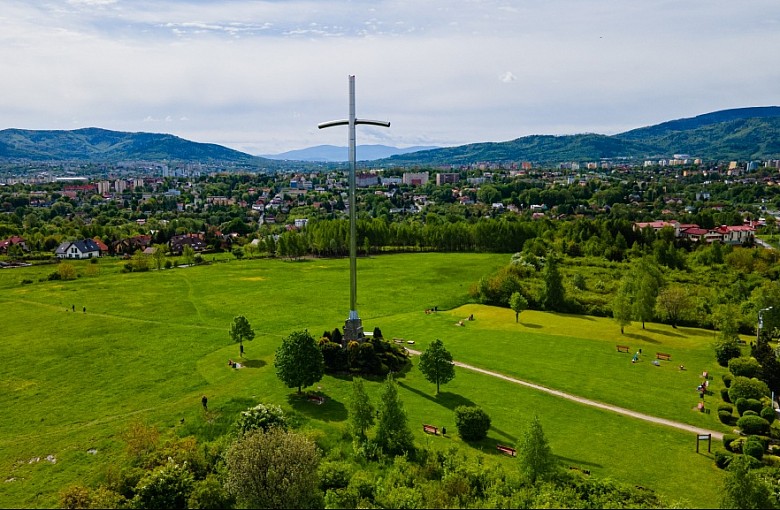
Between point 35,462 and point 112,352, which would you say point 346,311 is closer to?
point 112,352

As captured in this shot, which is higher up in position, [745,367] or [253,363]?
[745,367]

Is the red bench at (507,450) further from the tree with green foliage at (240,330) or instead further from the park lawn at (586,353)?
the tree with green foliage at (240,330)

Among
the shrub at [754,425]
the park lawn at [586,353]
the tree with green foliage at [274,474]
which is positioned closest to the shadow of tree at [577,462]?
the park lawn at [586,353]

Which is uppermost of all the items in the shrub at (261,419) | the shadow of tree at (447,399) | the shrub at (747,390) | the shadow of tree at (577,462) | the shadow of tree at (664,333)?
the shrub at (261,419)

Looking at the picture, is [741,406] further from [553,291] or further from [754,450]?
[553,291]

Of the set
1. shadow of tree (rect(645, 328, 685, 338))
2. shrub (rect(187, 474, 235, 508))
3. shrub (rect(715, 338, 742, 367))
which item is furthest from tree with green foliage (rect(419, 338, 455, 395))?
shadow of tree (rect(645, 328, 685, 338))

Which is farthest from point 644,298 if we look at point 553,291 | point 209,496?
point 209,496

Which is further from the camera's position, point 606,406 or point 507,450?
point 606,406
